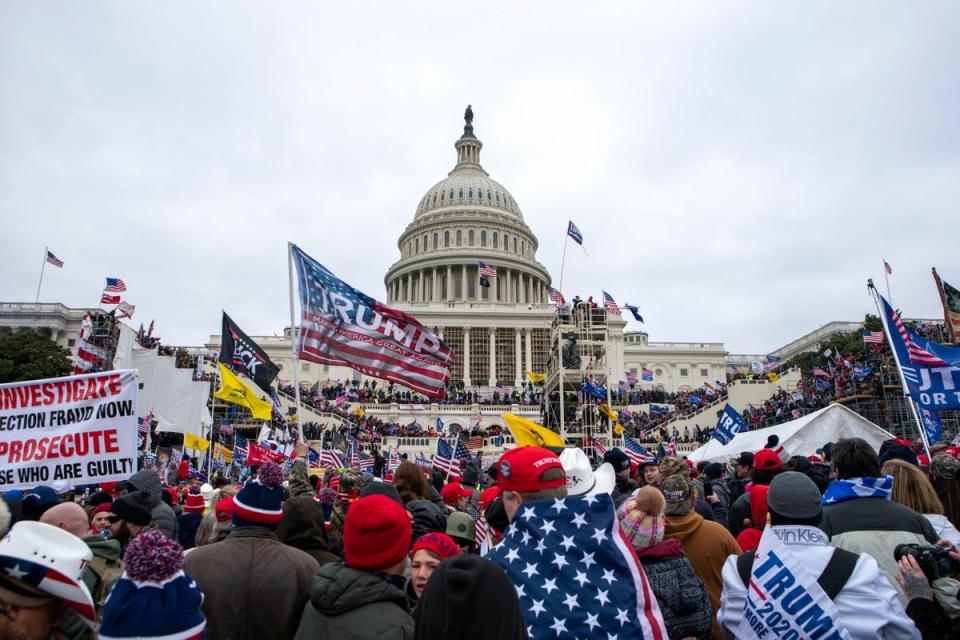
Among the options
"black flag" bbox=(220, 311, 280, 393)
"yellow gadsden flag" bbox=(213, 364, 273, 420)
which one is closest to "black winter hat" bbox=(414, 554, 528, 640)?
"black flag" bbox=(220, 311, 280, 393)

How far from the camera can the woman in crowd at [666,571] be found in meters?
3.65

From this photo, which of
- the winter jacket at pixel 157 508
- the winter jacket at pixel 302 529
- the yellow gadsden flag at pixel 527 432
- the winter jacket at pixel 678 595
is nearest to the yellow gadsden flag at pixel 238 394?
the yellow gadsden flag at pixel 527 432

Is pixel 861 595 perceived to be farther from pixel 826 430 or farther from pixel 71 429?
pixel 826 430

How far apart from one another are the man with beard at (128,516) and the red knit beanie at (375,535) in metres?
2.77

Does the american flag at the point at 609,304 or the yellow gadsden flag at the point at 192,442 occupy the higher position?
the american flag at the point at 609,304

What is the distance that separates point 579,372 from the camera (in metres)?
38.7

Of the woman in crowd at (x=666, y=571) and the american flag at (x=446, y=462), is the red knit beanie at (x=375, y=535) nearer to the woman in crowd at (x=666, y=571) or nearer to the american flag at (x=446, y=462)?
the woman in crowd at (x=666, y=571)

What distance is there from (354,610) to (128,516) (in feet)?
9.95

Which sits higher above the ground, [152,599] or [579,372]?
[579,372]

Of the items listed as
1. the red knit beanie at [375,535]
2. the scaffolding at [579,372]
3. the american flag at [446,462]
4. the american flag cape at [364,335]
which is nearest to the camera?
the red knit beanie at [375,535]

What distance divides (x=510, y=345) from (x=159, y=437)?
5748 centimetres

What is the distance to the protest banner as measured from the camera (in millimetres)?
6680

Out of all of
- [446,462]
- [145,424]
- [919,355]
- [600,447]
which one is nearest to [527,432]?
[446,462]

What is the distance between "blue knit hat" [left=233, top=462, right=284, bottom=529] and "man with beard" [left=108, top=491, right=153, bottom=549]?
1611 millimetres
